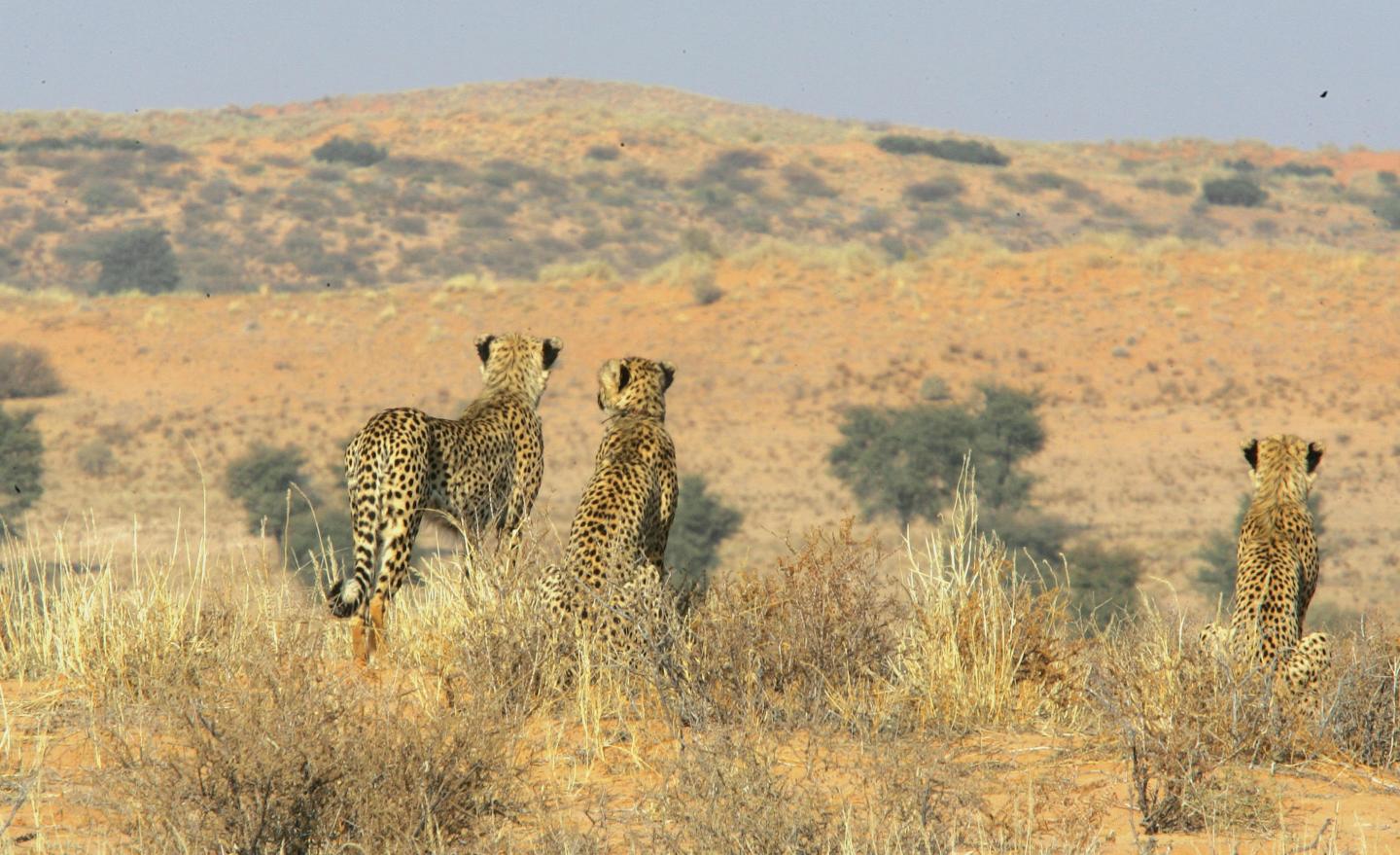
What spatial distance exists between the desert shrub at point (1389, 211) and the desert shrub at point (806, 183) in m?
19.3

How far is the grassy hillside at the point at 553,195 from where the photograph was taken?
4759 centimetres

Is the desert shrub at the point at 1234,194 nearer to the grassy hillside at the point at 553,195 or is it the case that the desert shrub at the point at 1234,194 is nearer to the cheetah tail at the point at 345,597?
the grassy hillside at the point at 553,195

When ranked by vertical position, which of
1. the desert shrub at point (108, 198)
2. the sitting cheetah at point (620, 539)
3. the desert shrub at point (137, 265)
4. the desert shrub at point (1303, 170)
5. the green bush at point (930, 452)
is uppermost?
the desert shrub at point (1303, 170)

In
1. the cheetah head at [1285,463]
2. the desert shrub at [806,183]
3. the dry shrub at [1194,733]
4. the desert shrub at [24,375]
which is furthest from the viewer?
the desert shrub at [806,183]

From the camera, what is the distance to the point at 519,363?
23.6ft

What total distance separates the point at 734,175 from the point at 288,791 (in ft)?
176

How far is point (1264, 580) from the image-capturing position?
5793 mm

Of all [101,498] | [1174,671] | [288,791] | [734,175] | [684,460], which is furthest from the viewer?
[734,175]

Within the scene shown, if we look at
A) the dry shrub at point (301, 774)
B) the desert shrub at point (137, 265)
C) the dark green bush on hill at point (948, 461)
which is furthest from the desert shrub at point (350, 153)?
the dry shrub at point (301, 774)

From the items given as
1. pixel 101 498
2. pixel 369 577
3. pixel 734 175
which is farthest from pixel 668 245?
pixel 369 577

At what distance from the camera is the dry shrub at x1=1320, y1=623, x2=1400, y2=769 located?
5.04 meters

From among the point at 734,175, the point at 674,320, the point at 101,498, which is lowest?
the point at 101,498

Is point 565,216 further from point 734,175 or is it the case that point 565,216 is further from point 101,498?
point 101,498

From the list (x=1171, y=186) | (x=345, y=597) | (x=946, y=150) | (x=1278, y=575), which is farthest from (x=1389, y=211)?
(x=345, y=597)
